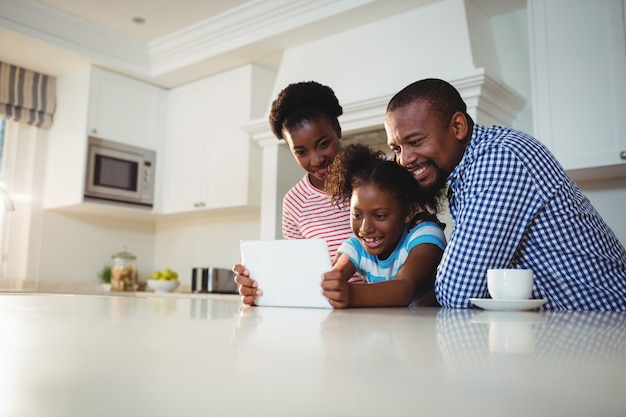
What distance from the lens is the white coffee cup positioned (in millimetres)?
1034

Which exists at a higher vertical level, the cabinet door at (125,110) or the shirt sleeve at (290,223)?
the cabinet door at (125,110)

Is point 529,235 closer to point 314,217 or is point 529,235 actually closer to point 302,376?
point 314,217

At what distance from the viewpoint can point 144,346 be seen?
332mm

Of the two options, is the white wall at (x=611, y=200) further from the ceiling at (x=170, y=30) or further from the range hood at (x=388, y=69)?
the ceiling at (x=170, y=30)

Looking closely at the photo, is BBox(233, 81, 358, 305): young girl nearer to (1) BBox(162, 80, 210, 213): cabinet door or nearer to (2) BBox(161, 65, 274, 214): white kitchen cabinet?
(2) BBox(161, 65, 274, 214): white kitchen cabinet

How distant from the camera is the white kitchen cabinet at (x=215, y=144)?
367cm

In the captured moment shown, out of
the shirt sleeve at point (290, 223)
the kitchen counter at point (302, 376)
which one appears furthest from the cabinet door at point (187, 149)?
the kitchen counter at point (302, 376)

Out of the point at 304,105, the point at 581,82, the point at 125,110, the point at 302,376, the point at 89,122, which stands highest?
the point at 125,110

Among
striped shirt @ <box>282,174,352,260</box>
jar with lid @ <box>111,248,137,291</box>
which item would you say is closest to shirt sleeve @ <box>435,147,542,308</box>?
striped shirt @ <box>282,174,352,260</box>

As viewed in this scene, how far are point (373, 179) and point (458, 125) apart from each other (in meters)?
0.24

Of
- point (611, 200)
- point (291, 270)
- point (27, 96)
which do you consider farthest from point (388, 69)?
point (27, 96)

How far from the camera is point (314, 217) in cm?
175

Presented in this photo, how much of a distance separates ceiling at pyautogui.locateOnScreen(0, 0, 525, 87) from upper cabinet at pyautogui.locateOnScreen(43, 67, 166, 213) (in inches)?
4.2

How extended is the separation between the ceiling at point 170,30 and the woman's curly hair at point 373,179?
161 centimetres
